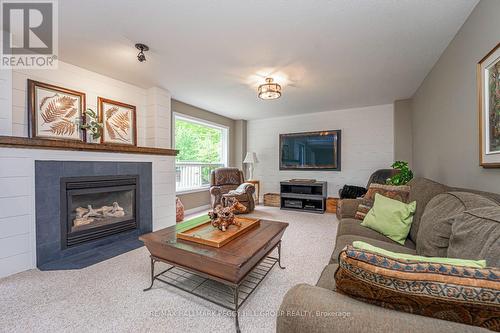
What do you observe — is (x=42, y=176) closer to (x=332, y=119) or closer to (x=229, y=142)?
(x=229, y=142)

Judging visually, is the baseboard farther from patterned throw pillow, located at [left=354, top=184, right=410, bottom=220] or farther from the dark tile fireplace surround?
patterned throw pillow, located at [left=354, top=184, right=410, bottom=220]

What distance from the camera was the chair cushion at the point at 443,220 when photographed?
46.2 inches

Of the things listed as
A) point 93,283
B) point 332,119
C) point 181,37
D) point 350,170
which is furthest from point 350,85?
point 93,283

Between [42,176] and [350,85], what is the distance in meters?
4.14

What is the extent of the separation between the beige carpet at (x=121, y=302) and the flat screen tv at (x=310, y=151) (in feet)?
9.71

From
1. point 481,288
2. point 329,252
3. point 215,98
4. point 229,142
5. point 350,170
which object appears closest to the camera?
point 481,288

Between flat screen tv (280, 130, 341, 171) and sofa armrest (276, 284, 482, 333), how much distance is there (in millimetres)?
4433

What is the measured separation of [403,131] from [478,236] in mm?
3906

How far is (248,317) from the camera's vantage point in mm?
1467

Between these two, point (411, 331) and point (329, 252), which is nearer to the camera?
point (411, 331)

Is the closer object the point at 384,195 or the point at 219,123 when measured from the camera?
the point at 384,195

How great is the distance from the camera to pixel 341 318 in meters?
0.64

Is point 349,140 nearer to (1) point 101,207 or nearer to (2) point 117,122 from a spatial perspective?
(2) point 117,122

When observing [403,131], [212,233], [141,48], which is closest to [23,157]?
[141,48]
